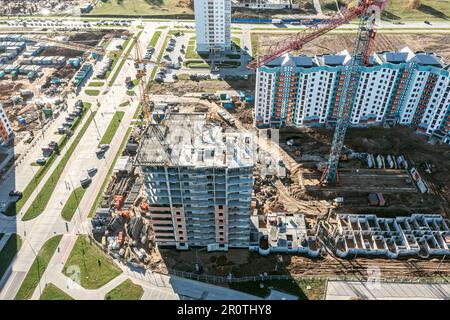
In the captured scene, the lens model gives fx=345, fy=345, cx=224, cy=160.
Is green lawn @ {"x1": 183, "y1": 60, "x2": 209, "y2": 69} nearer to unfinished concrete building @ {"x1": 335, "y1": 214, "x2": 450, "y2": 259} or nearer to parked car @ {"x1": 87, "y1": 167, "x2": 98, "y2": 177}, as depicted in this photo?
parked car @ {"x1": 87, "y1": 167, "x2": 98, "y2": 177}

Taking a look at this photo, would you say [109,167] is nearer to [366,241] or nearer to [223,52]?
[366,241]

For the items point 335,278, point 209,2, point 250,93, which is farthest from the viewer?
point 209,2

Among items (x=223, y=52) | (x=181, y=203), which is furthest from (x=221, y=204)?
(x=223, y=52)

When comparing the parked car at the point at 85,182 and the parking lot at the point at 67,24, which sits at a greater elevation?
the parking lot at the point at 67,24

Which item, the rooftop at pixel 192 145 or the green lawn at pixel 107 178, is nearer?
the rooftop at pixel 192 145

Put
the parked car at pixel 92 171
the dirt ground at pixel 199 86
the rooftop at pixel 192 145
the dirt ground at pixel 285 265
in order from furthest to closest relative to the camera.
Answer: the dirt ground at pixel 199 86, the parked car at pixel 92 171, the dirt ground at pixel 285 265, the rooftop at pixel 192 145

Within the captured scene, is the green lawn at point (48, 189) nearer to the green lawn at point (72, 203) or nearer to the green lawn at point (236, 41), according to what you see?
the green lawn at point (72, 203)

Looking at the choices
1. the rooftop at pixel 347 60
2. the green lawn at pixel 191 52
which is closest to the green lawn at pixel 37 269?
the rooftop at pixel 347 60
